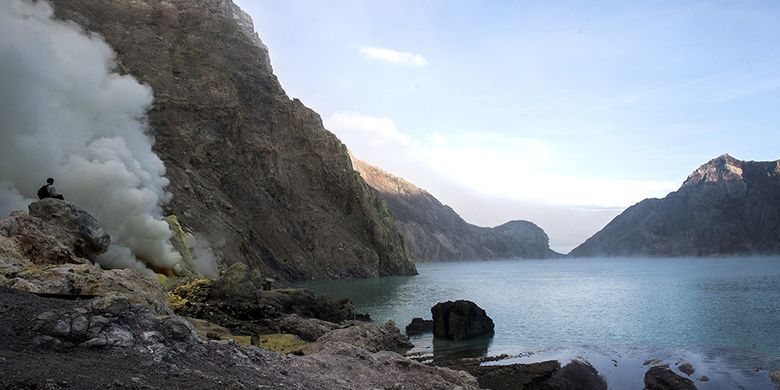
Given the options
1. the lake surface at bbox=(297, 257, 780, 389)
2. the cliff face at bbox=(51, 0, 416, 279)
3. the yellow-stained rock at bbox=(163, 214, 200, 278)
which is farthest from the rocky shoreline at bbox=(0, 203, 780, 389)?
the cliff face at bbox=(51, 0, 416, 279)

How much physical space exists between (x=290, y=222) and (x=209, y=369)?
4281 inches

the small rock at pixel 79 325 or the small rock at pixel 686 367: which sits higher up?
the small rock at pixel 79 325

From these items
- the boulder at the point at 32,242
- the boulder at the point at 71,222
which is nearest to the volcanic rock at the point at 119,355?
the boulder at the point at 32,242

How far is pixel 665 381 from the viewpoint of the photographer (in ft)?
77.7

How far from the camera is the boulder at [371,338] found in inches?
1080

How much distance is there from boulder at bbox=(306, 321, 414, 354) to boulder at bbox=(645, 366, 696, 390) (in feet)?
40.0

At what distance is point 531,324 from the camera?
151ft

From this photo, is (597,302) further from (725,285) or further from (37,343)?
(37,343)

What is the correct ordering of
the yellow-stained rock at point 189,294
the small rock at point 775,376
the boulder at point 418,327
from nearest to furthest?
the small rock at point 775,376, the yellow-stained rock at point 189,294, the boulder at point 418,327

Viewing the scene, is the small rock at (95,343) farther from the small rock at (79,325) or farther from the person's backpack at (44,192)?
the person's backpack at (44,192)

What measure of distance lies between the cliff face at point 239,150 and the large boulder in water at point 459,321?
56693mm

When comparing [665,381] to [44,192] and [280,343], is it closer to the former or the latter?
[280,343]

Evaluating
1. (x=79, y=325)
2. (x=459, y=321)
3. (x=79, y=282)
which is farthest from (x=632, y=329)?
(x=79, y=325)

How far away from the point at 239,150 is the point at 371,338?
9133cm
